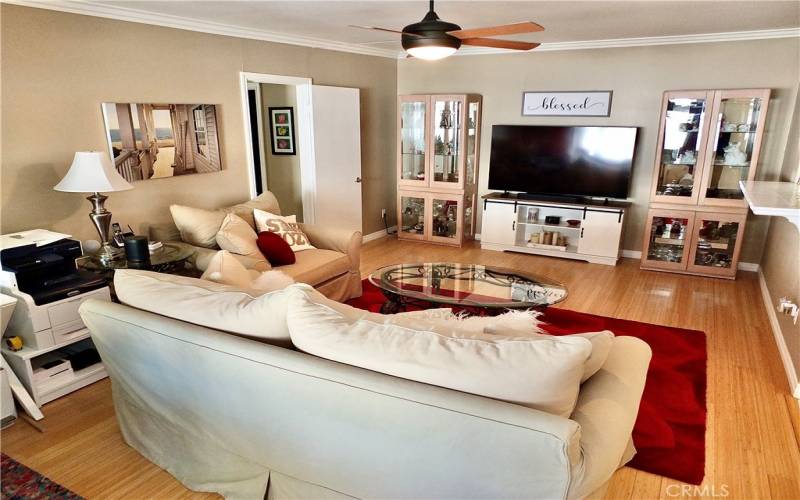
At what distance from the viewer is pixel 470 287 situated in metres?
3.37

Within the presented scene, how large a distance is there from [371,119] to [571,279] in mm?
3028

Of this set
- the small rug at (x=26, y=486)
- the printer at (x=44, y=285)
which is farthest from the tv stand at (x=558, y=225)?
the small rug at (x=26, y=486)

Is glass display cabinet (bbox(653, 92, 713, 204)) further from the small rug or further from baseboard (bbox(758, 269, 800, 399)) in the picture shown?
the small rug

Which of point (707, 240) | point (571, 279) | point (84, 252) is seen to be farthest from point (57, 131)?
point (707, 240)

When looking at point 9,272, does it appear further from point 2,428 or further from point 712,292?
point 712,292

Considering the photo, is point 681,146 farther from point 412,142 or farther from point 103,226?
point 103,226

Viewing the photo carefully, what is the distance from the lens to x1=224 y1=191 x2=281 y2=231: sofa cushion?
156 inches

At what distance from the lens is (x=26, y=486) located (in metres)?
2.09

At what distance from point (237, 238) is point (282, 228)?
524 mm

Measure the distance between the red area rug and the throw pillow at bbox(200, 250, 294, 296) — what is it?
4.54 ft

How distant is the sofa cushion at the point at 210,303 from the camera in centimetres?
173

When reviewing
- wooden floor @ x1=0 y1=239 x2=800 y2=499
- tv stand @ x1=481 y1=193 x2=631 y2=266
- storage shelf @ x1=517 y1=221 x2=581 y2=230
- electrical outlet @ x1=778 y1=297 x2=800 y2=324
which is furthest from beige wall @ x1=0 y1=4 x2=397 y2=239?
electrical outlet @ x1=778 y1=297 x2=800 y2=324

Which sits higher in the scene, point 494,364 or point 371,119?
point 371,119

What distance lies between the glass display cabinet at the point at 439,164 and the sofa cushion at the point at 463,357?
4.41 metres
